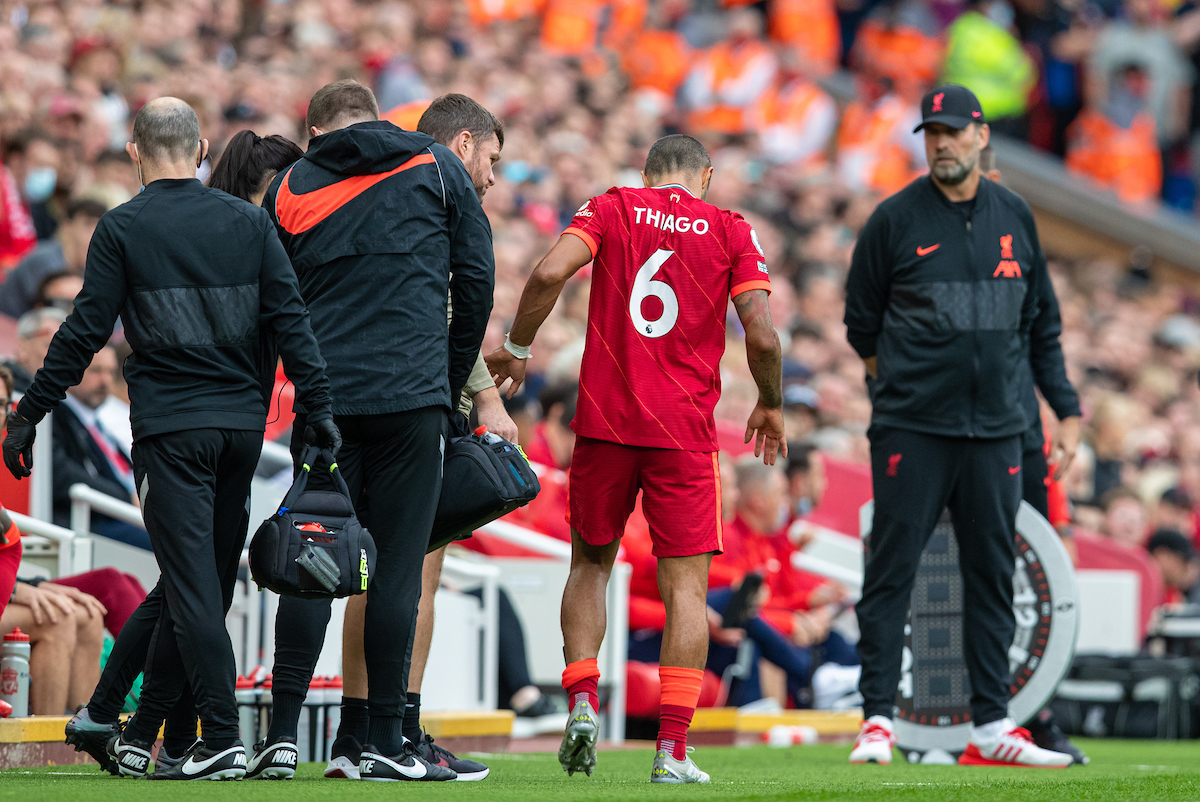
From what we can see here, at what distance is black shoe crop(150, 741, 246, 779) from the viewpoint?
486cm

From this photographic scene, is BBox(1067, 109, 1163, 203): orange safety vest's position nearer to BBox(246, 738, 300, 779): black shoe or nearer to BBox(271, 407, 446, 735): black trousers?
BBox(271, 407, 446, 735): black trousers

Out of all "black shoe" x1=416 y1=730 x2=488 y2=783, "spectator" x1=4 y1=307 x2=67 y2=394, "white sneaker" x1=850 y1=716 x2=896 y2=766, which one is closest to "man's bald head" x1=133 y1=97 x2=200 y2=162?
"black shoe" x1=416 y1=730 x2=488 y2=783

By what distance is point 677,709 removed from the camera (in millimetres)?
5152

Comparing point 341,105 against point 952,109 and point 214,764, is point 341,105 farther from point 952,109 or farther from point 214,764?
point 952,109

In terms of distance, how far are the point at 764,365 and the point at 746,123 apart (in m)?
15.3

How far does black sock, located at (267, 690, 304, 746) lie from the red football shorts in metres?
0.99

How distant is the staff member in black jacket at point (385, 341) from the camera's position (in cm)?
496

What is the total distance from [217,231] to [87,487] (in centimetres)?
238

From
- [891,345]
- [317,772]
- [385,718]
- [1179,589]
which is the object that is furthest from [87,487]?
[1179,589]

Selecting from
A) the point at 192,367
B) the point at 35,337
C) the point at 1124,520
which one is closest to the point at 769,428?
the point at 192,367

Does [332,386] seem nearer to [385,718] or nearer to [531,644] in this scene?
[385,718]

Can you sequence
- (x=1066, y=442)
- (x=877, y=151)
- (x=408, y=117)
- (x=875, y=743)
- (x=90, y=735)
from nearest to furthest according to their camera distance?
1. (x=90, y=735)
2. (x=408, y=117)
3. (x=875, y=743)
4. (x=1066, y=442)
5. (x=877, y=151)

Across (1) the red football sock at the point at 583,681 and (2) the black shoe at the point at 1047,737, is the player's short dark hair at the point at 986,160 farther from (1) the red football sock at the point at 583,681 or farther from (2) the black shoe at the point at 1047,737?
(1) the red football sock at the point at 583,681

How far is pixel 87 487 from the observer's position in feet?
22.9
